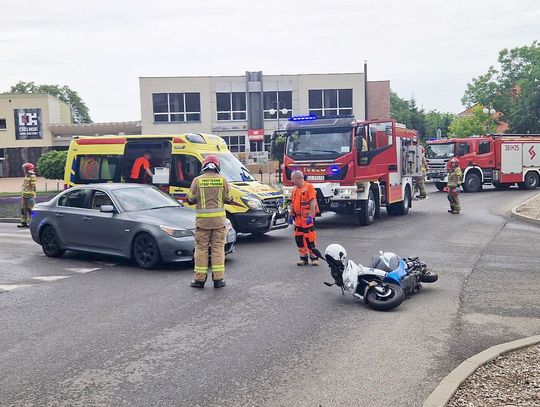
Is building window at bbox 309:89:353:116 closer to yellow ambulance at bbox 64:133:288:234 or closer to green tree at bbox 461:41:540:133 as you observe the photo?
green tree at bbox 461:41:540:133

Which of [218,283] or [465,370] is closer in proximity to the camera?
[465,370]

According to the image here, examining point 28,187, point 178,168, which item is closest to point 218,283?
point 178,168

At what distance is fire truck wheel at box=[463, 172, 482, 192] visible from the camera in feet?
108

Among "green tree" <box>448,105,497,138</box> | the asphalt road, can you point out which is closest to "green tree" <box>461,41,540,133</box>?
"green tree" <box>448,105,497,138</box>

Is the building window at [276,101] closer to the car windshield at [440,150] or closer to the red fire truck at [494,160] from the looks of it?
the car windshield at [440,150]

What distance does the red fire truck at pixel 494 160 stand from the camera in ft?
107

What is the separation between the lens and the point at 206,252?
9320 mm

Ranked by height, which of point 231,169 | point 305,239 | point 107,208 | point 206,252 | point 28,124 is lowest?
point 305,239

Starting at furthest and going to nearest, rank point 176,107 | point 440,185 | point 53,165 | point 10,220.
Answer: point 176,107, point 53,165, point 440,185, point 10,220

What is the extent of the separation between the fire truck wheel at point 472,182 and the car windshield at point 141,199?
23709mm

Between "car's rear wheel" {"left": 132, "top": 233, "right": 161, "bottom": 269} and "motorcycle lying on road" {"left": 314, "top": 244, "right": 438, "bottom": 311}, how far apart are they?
10.9ft

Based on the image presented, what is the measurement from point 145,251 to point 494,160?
83.9 feet

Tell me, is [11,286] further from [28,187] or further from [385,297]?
[28,187]

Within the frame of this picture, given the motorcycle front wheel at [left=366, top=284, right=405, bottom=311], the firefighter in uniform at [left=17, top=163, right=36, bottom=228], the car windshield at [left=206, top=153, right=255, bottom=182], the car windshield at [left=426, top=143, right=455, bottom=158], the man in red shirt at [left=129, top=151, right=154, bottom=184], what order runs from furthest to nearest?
the car windshield at [left=426, top=143, right=455, bottom=158]
the firefighter in uniform at [left=17, top=163, right=36, bottom=228]
the man in red shirt at [left=129, top=151, right=154, bottom=184]
the car windshield at [left=206, top=153, right=255, bottom=182]
the motorcycle front wheel at [left=366, top=284, right=405, bottom=311]
